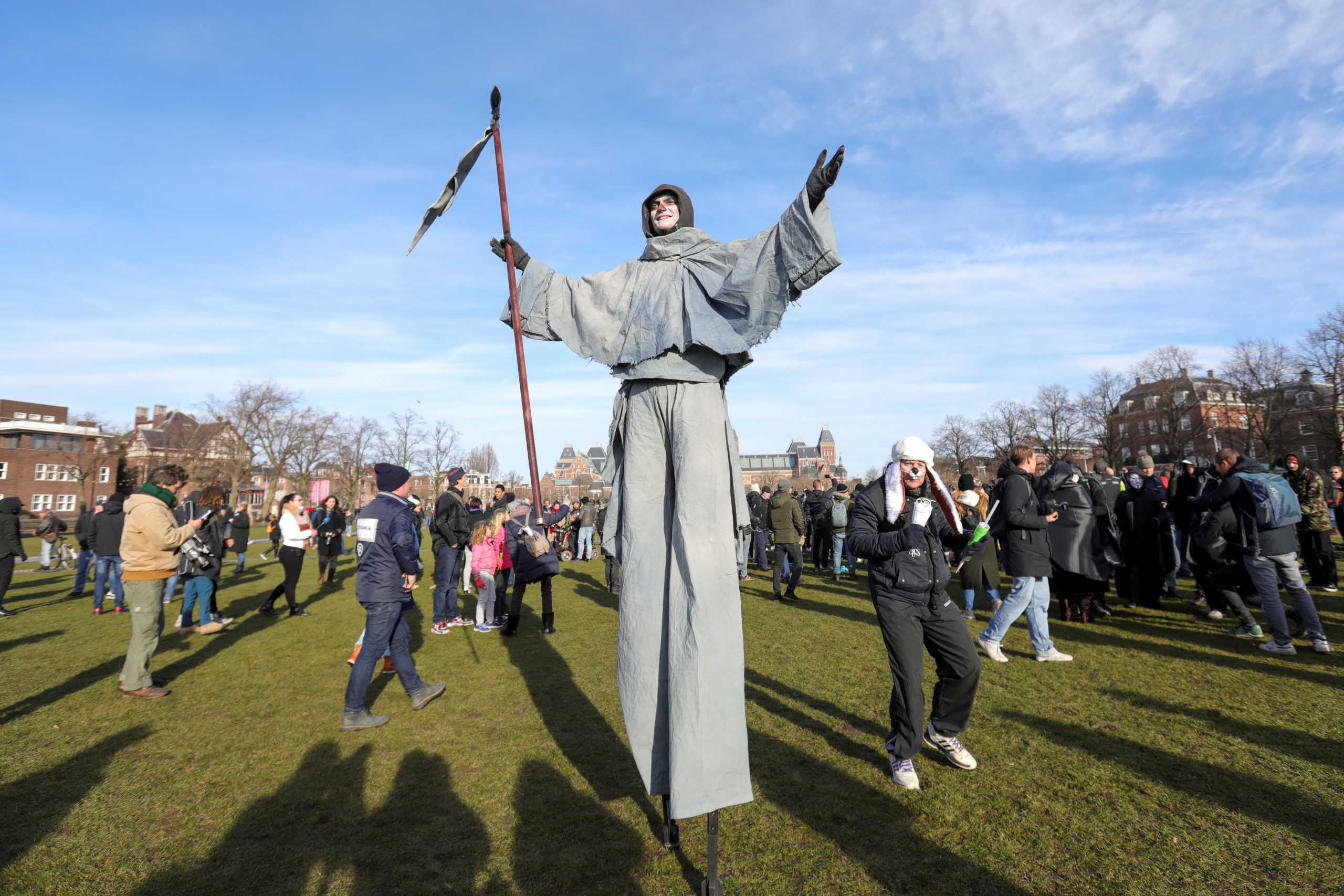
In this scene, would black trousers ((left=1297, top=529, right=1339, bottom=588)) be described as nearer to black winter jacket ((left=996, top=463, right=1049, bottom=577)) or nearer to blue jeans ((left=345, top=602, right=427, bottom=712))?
black winter jacket ((left=996, top=463, right=1049, bottom=577))

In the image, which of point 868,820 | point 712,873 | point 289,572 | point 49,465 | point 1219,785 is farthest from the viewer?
point 49,465

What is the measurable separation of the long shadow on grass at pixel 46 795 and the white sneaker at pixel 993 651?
7383 mm

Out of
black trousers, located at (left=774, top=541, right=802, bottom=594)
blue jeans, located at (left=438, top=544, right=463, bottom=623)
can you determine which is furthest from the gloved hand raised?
blue jeans, located at (left=438, top=544, right=463, bottom=623)

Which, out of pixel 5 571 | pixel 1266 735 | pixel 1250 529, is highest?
pixel 1250 529

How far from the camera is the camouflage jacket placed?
9742 mm

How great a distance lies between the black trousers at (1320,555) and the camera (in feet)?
32.0

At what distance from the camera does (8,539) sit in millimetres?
10016

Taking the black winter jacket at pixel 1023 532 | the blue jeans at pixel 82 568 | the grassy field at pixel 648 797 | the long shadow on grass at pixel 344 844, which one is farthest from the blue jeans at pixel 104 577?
the black winter jacket at pixel 1023 532

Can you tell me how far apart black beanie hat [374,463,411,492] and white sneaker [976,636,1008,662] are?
20.2 feet

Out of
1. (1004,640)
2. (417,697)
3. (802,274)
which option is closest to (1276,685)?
(1004,640)

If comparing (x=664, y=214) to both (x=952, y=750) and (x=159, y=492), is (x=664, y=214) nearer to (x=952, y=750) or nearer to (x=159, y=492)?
(x=952, y=750)

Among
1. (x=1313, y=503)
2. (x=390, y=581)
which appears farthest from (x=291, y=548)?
(x=1313, y=503)

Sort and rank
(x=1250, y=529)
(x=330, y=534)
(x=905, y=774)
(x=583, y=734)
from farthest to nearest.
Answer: (x=330, y=534), (x=1250, y=529), (x=583, y=734), (x=905, y=774)

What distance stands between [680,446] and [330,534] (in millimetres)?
14506
